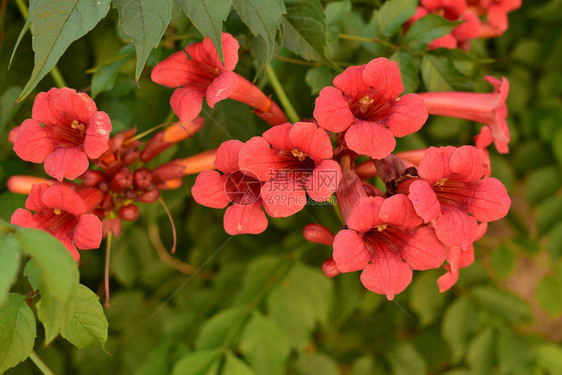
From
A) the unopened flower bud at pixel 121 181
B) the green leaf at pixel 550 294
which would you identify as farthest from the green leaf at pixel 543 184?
the unopened flower bud at pixel 121 181

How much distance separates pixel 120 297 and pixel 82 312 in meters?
1.60

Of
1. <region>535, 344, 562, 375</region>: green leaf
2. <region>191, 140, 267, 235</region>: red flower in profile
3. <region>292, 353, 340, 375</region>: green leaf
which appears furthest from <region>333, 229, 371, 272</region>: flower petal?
<region>535, 344, 562, 375</region>: green leaf

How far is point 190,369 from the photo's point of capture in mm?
1709

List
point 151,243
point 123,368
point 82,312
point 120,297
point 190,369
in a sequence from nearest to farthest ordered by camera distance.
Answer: point 82,312 < point 190,369 < point 123,368 < point 120,297 < point 151,243

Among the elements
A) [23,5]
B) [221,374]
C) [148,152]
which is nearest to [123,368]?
[221,374]

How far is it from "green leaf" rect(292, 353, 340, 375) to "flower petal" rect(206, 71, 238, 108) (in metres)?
1.46

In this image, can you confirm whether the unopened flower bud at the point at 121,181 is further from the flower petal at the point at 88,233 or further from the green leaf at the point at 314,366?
the green leaf at the point at 314,366

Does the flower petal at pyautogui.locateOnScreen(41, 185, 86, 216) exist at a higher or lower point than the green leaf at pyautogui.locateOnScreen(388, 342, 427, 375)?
higher

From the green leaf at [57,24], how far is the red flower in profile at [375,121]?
56cm

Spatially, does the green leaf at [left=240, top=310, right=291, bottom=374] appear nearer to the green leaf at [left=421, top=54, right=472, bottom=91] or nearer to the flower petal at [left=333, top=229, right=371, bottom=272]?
the flower petal at [left=333, top=229, right=371, bottom=272]

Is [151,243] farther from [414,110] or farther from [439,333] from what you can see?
[414,110]

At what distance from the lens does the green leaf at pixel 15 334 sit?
3.31ft

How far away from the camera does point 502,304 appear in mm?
2332

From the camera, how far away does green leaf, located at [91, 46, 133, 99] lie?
147 centimetres
